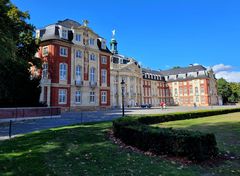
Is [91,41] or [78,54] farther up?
[91,41]

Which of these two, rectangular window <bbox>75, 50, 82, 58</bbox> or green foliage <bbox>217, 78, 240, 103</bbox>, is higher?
rectangular window <bbox>75, 50, 82, 58</bbox>

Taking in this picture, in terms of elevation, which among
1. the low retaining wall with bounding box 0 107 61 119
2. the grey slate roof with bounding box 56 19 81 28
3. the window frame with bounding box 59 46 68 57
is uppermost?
the grey slate roof with bounding box 56 19 81 28

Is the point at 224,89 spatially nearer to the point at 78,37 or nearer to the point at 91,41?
the point at 91,41

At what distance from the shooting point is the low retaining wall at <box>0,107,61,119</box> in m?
20.7

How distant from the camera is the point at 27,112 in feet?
73.7

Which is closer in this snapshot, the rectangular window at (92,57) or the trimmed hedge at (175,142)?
the trimmed hedge at (175,142)

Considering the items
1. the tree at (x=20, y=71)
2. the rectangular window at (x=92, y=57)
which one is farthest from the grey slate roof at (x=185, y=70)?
the tree at (x=20, y=71)

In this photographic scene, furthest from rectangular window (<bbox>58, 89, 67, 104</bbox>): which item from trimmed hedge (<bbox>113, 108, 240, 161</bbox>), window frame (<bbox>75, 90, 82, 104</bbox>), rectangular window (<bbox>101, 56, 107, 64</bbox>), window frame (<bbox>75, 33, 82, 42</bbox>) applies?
trimmed hedge (<bbox>113, 108, 240, 161</bbox>)

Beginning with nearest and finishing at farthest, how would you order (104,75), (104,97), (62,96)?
(62,96) < (104,97) < (104,75)

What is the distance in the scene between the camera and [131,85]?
7231cm

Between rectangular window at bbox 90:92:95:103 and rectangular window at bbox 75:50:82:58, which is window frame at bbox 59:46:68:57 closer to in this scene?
rectangular window at bbox 75:50:82:58

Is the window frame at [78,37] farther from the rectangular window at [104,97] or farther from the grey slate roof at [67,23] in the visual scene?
the rectangular window at [104,97]

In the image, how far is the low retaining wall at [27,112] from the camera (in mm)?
20703

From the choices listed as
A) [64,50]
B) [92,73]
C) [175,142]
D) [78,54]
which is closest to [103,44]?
[92,73]
